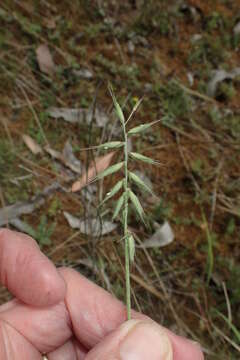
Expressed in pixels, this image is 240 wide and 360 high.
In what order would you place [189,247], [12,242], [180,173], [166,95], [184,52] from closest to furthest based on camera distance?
[12,242], [189,247], [180,173], [166,95], [184,52]

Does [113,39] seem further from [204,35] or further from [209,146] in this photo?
[209,146]

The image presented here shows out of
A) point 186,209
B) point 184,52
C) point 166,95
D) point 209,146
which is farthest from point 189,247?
point 184,52

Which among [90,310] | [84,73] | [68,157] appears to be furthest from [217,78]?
[90,310]

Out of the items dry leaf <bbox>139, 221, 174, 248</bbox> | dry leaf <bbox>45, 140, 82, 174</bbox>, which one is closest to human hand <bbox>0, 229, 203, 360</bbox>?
dry leaf <bbox>139, 221, 174, 248</bbox>

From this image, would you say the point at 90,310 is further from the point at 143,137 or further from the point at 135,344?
the point at 143,137

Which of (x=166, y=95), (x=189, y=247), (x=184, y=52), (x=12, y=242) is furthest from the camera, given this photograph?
(x=184, y=52)

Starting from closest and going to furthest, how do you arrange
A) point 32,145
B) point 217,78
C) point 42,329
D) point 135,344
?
point 135,344, point 42,329, point 32,145, point 217,78

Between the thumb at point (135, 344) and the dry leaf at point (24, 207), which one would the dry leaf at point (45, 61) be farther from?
the thumb at point (135, 344)
